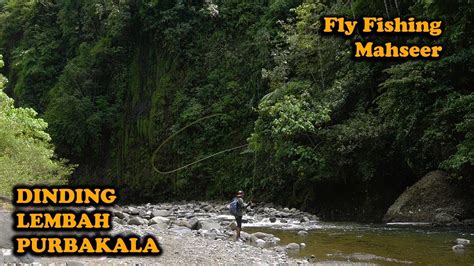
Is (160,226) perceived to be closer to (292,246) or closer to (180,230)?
(180,230)

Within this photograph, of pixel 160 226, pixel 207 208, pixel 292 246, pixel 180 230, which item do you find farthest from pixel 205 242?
pixel 207 208

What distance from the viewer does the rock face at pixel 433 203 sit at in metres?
13.6

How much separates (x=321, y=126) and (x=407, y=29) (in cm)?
517

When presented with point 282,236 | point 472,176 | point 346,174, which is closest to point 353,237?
point 282,236

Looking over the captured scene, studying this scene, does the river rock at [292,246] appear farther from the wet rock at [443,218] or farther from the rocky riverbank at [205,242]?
the wet rock at [443,218]

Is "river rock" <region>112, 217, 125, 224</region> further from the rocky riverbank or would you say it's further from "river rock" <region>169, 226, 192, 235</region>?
"river rock" <region>169, 226, 192, 235</region>

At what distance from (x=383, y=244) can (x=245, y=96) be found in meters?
15.5

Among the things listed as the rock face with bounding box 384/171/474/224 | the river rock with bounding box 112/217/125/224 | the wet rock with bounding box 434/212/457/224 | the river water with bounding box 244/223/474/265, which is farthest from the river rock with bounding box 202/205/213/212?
the wet rock with bounding box 434/212/457/224

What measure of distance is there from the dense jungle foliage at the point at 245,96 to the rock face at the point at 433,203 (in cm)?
46

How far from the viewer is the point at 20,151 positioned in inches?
637

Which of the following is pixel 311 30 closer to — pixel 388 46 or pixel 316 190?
pixel 388 46

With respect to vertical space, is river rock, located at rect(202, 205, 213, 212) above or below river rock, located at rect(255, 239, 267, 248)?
below

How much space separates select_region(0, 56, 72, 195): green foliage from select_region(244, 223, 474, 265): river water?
6.64 meters

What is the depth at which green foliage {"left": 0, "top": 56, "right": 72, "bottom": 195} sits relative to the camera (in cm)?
1439
